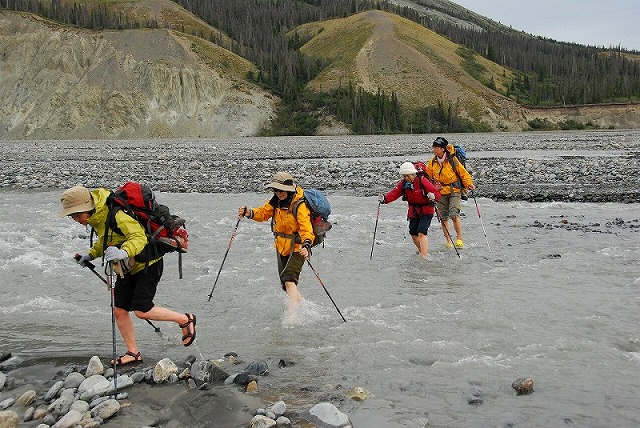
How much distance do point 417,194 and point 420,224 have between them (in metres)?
0.68

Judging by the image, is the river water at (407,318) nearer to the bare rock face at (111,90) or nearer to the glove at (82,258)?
the glove at (82,258)

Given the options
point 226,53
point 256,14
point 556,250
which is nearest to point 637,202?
point 556,250

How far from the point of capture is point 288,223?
30.9 feet

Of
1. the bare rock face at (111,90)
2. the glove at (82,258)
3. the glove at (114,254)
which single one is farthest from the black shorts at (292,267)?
the bare rock face at (111,90)

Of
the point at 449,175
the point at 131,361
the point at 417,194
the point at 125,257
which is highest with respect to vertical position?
the point at 449,175

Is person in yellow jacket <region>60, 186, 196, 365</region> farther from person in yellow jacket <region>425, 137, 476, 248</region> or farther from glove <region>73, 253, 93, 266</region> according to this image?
person in yellow jacket <region>425, 137, 476, 248</region>

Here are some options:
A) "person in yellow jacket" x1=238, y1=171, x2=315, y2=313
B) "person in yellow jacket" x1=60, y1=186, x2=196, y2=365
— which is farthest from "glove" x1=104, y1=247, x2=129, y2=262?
"person in yellow jacket" x1=238, y1=171, x2=315, y2=313

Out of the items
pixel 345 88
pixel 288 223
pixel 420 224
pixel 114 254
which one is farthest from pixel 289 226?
pixel 345 88

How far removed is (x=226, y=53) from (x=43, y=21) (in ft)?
123

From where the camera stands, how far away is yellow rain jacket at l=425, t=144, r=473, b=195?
1487 centimetres

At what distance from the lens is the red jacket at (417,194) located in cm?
1377

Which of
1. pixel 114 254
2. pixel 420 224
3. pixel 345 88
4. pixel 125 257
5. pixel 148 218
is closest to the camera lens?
pixel 114 254

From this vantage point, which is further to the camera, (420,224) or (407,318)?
(420,224)

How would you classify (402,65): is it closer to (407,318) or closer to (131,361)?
(407,318)
